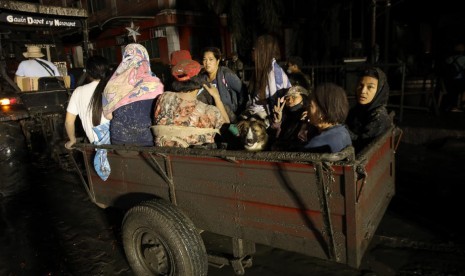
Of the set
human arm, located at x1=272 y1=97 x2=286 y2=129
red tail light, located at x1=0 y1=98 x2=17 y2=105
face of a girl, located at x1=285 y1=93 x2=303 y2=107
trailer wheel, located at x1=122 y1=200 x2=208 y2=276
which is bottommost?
trailer wheel, located at x1=122 y1=200 x2=208 y2=276

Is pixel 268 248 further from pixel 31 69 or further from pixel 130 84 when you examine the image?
pixel 31 69

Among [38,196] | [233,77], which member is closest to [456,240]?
[233,77]

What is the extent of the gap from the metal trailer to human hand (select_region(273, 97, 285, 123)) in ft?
3.20

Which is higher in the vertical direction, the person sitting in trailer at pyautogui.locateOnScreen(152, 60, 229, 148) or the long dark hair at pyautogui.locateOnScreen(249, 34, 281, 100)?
the long dark hair at pyautogui.locateOnScreen(249, 34, 281, 100)

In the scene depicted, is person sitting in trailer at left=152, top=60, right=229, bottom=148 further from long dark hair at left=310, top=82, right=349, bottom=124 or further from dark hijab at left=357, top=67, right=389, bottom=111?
dark hijab at left=357, top=67, right=389, bottom=111

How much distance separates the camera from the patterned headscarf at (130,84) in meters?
3.06

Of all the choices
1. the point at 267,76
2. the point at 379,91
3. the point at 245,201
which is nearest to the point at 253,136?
the point at 245,201

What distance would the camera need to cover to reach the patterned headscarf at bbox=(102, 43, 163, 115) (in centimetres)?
306

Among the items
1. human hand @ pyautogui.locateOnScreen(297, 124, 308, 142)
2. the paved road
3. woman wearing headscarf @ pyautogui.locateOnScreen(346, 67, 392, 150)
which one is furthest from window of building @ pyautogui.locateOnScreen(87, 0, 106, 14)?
human hand @ pyautogui.locateOnScreen(297, 124, 308, 142)

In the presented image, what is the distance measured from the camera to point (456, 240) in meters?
3.22

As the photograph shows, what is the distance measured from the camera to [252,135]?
2441 mm

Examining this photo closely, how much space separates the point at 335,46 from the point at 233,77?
41.0 feet

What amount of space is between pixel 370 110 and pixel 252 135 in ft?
4.25

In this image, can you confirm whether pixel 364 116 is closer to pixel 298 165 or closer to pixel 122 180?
pixel 298 165
